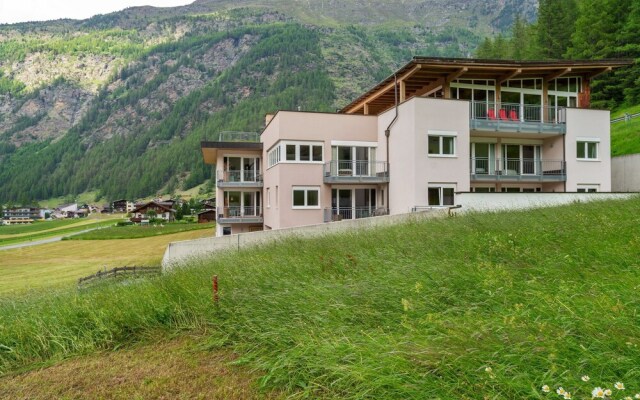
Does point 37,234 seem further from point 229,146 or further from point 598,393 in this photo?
point 598,393

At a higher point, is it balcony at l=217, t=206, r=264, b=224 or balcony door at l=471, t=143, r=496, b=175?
balcony door at l=471, t=143, r=496, b=175

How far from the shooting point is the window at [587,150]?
24.3m

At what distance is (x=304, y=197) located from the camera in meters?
25.0

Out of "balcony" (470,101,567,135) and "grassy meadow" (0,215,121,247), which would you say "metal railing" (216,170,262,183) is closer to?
"balcony" (470,101,567,135)

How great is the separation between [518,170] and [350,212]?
10704 mm

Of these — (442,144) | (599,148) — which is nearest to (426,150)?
(442,144)

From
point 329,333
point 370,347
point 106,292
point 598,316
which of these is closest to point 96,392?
point 329,333

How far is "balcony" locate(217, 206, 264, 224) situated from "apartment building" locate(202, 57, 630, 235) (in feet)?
16.5

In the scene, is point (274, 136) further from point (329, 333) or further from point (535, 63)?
point (329, 333)

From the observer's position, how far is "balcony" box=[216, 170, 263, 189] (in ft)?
103

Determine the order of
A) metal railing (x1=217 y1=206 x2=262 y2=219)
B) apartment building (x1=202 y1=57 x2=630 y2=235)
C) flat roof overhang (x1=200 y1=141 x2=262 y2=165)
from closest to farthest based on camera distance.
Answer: apartment building (x1=202 y1=57 x2=630 y2=235)
flat roof overhang (x1=200 y1=141 x2=262 y2=165)
metal railing (x1=217 y1=206 x2=262 y2=219)

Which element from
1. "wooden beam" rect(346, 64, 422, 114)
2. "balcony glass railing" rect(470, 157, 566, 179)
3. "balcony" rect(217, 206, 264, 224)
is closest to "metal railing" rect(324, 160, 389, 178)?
"wooden beam" rect(346, 64, 422, 114)

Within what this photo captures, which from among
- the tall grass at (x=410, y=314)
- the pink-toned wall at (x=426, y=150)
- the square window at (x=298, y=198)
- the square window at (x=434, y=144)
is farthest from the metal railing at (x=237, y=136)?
the tall grass at (x=410, y=314)

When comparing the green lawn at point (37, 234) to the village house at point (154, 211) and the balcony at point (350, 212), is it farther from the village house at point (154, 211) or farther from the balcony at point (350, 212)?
the balcony at point (350, 212)
